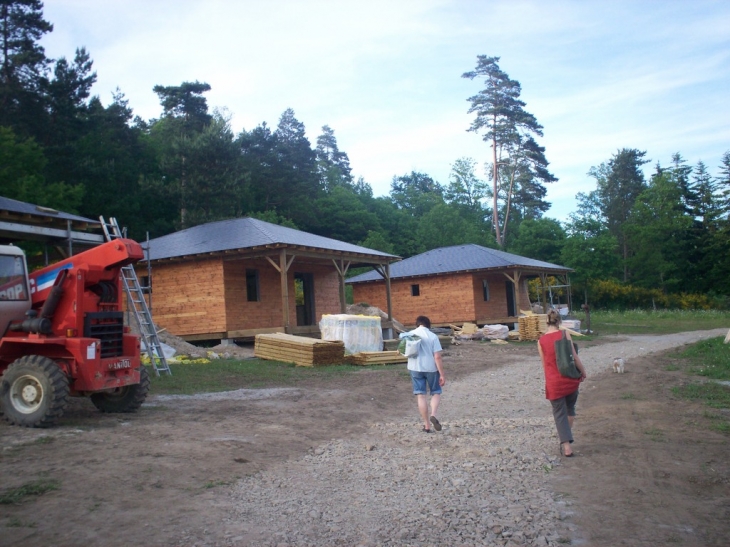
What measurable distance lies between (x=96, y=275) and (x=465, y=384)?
848 centimetres

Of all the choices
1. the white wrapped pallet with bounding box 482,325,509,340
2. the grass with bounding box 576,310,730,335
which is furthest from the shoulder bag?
the grass with bounding box 576,310,730,335

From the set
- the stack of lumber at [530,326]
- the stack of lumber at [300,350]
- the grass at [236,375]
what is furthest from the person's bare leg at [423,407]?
the stack of lumber at [530,326]

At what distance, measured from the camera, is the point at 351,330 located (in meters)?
19.3

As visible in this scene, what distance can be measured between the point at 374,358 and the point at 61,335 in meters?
10.6

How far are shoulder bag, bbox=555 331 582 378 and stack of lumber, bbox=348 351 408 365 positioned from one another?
11129 mm

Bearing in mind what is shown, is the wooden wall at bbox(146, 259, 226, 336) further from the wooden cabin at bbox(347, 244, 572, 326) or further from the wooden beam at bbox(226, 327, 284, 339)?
the wooden cabin at bbox(347, 244, 572, 326)

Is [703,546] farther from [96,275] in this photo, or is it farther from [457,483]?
[96,275]

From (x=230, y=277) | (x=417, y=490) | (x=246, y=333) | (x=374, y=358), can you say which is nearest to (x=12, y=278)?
(x=417, y=490)

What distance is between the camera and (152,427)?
8508mm

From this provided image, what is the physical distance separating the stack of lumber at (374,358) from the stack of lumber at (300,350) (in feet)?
1.30

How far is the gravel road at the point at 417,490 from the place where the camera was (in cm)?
479

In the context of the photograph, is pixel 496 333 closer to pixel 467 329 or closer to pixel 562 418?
pixel 467 329

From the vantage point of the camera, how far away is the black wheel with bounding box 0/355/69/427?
799cm

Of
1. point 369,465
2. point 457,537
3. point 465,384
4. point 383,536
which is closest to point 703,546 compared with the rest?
point 457,537
